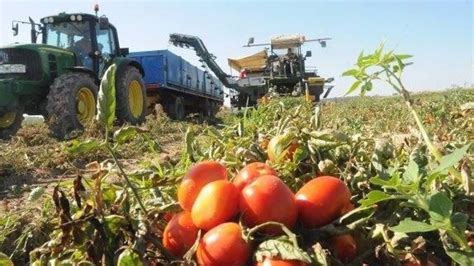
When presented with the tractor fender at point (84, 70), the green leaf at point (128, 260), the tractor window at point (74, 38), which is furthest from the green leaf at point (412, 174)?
the tractor window at point (74, 38)

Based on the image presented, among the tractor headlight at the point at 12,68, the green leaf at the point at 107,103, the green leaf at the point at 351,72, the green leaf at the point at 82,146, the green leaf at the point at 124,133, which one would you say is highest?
the tractor headlight at the point at 12,68

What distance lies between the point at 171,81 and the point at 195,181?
1292cm

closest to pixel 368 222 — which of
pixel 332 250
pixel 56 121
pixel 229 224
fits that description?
pixel 332 250

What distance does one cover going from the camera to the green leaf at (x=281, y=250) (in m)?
1.02

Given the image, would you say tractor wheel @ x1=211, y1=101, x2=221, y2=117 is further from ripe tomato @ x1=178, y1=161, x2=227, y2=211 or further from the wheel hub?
ripe tomato @ x1=178, y1=161, x2=227, y2=211

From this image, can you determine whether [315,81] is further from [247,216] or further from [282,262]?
[282,262]

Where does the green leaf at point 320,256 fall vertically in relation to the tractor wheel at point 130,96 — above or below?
below

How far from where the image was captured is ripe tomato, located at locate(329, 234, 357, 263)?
1.16m

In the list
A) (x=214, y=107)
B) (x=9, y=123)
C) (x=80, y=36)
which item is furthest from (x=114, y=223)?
(x=214, y=107)

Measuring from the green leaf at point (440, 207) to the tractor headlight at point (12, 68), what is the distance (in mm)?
8578

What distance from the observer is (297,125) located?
5.56ft

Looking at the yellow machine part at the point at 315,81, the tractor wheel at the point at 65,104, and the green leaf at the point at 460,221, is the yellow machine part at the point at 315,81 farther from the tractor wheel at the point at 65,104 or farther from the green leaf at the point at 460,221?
the green leaf at the point at 460,221

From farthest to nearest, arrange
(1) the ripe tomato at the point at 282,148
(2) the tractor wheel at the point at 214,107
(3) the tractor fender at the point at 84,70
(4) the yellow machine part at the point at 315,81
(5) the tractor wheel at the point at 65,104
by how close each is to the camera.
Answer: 1. (2) the tractor wheel at the point at 214,107
2. (4) the yellow machine part at the point at 315,81
3. (3) the tractor fender at the point at 84,70
4. (5) the tractor wheel at the point at 65,104
5. (1) the ripe tomato at the point at 282,148

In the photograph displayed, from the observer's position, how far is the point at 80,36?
10.0 m
